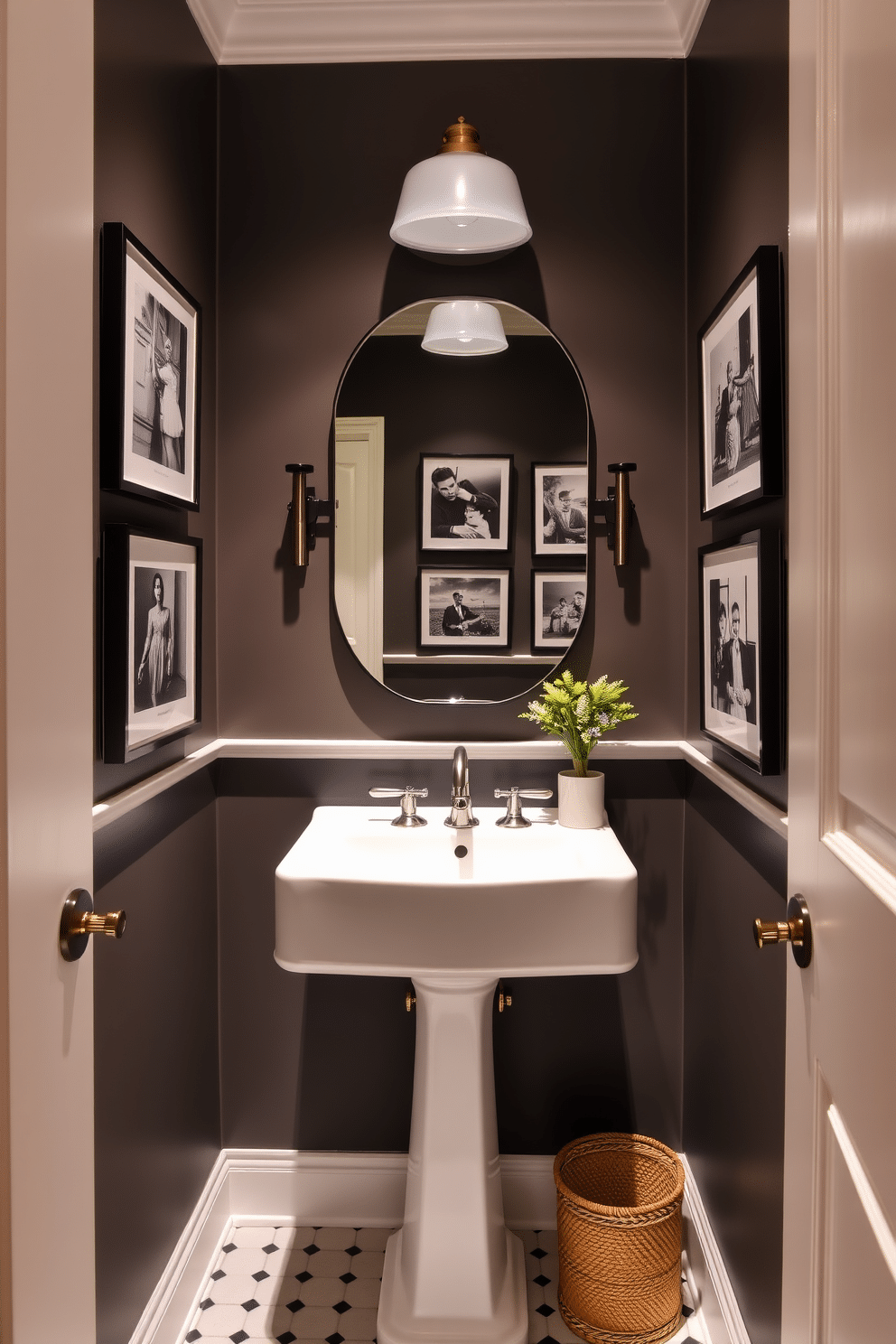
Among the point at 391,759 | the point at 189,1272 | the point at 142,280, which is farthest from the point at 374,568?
the point at 189,1272

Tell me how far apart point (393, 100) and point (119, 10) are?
2.36 feet

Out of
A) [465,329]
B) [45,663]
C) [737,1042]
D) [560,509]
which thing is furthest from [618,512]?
[45,663]

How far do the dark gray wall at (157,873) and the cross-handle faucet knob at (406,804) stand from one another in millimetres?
365

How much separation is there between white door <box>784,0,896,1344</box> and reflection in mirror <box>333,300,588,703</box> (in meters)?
1.10

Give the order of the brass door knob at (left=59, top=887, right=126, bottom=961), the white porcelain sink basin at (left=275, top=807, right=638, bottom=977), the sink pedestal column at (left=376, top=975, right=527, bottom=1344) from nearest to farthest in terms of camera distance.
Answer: the brass door knob at (left=59, top=887, right=126, bottom=961) → the white porcelain sink basin at (left=275, top=807, right=638, bottom=977) → the sink pedestal column at (left=376, top=975, right=527, bottom=1344)

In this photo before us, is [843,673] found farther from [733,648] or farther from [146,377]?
[146,377]

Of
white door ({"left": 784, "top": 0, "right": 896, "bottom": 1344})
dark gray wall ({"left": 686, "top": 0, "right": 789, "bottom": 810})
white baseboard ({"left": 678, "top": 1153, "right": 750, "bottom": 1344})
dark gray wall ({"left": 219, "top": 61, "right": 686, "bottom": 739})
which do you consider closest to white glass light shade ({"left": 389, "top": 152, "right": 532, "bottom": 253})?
dark gray wall ({"left": 219, "top": 61, "right": 686, "bottom": 739})

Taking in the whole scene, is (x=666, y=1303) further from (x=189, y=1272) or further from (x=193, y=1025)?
(x=193, y=1025)

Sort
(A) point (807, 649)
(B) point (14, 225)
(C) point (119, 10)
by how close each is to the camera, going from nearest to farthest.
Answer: (B) point (14, 225), (A) point (807, 649), (C) point (119, 10)

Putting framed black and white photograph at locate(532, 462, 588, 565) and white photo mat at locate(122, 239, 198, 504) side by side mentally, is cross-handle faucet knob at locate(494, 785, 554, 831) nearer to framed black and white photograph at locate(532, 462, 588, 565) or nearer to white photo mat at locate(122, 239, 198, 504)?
framed black and white photograph at locate(532, 462, 588, 565)

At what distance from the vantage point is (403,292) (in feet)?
6.60

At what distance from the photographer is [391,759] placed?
→ 2033mm

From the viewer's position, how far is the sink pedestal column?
1717 mm

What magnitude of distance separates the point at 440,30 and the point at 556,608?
1.18 m
